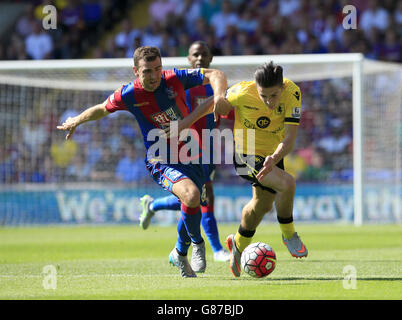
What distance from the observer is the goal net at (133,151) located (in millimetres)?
15938

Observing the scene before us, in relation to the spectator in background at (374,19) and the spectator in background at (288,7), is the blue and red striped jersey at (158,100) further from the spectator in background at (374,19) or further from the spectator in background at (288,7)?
the spectator in background at (288,7)

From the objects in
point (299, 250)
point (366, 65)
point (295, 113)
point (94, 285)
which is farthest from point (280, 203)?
point (366, 65)

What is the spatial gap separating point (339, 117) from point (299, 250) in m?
9.97

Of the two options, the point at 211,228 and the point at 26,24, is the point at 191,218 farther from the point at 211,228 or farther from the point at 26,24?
the point at 26,24

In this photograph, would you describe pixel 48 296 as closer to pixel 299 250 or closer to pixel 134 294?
pixel 134 294

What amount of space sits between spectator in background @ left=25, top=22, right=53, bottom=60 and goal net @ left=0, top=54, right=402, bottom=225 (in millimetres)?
4310

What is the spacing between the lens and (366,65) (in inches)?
625

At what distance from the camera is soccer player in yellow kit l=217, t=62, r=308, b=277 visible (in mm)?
6910

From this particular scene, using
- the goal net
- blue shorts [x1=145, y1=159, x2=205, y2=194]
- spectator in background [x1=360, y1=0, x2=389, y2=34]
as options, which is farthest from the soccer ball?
spectator in background [x1=360, y1=0, x2=389, y2=34]

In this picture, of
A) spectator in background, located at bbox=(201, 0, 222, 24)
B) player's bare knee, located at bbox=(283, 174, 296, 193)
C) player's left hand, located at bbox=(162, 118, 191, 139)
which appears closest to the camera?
player's left hand, located at bbox=(162, 118, 191, 139)

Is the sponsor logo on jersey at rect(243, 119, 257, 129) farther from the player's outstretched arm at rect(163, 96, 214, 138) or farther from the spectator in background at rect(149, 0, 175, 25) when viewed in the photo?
the spectator in background at rect(149, 0, 175, 25)

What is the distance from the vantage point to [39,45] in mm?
21156

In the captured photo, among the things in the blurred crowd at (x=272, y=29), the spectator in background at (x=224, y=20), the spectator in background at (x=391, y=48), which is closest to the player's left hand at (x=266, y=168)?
the blurred crowd at (x=272, y=29)

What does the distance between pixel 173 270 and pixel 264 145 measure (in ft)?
5.29
